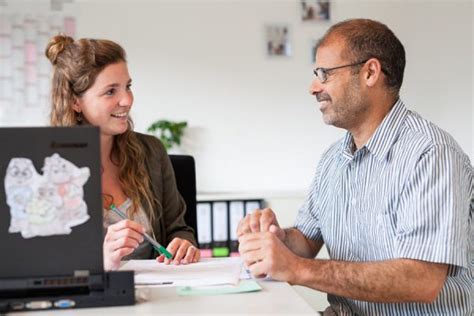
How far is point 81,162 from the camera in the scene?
101cm

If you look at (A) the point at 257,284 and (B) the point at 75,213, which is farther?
(A) the point at 257,284

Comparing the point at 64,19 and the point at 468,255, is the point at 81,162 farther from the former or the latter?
the point at 64,19

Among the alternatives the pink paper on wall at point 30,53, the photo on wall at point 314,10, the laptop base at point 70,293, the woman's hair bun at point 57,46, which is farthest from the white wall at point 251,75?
the laptop base at point 70,293

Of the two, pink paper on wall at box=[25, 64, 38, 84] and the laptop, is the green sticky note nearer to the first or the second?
the laptop

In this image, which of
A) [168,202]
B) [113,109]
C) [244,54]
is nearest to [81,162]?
[113,109]

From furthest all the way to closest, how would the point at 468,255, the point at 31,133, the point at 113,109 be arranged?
the point at 113,109
the point at 468,255
the point at 31,133

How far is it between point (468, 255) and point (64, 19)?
2354 mm

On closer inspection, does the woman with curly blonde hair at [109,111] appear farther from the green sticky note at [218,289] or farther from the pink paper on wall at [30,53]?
the pink paper on wall at [30,53]

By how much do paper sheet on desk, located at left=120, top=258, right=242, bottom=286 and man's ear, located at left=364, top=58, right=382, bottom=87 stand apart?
537 mm

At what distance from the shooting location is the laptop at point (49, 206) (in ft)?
3.29

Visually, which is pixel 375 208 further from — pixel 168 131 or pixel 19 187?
pixel 168 131

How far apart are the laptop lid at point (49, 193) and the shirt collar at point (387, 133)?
703mm

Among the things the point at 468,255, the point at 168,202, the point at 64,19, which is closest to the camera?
the point at 468,255

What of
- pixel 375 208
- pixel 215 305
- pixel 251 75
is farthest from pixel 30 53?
pixel 215 305
